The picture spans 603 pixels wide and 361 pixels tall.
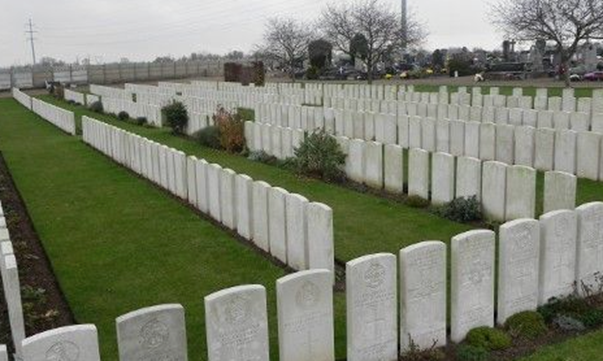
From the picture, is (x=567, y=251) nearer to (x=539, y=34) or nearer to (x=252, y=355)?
(x=252, y=355)

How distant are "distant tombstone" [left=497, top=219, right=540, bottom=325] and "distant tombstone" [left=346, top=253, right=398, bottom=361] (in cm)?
128

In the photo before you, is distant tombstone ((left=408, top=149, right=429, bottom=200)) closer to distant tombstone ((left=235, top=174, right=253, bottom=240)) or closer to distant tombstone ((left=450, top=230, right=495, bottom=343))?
distant tombstone ((left=235, top=174, right=253, bottom=240))

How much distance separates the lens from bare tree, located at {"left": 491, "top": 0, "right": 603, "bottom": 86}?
3556 centimetres

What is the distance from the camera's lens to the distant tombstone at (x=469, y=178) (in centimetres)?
1084

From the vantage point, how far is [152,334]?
5043mm

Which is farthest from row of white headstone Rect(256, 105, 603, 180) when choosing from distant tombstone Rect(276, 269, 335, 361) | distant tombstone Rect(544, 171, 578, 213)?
distant tombstone Rect(276, 269, 335, 361)

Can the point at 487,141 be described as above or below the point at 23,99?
below

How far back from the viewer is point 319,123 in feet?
68.8

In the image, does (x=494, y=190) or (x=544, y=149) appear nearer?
(x=494, y=190)

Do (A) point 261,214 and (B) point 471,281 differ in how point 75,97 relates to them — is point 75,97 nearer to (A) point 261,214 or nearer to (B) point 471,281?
(A) point 261,214

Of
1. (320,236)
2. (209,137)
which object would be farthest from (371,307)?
(209,137)

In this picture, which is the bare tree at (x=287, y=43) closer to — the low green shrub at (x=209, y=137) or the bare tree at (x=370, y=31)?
→ the bare tree at (x=370, y=31)

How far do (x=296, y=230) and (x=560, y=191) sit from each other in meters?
4.03

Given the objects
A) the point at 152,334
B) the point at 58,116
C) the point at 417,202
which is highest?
the point at 58,116
